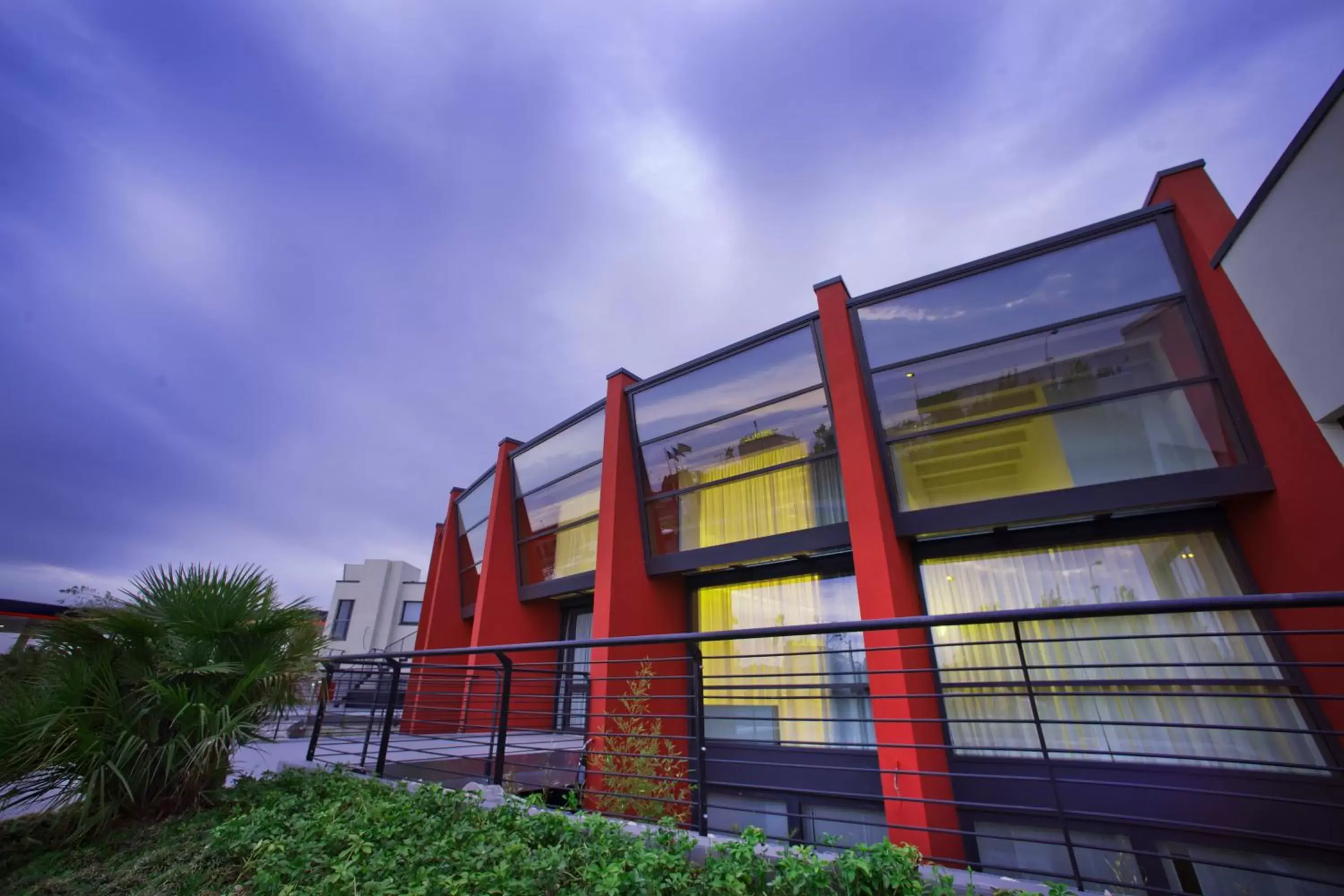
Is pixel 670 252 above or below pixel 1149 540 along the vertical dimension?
above

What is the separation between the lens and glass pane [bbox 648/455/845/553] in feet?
22.7

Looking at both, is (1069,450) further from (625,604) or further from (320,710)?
(320,710)

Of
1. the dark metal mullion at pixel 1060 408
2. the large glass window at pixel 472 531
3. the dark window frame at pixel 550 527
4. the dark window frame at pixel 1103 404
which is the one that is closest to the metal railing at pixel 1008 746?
Result: the dark window frame at pixel 1103 404

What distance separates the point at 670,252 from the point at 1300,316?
1232 cm

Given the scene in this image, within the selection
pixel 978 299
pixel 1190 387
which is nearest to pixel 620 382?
pixel 978 299

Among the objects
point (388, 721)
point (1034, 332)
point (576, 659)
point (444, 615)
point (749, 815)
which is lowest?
point (749, 815)

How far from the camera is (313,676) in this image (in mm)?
4312

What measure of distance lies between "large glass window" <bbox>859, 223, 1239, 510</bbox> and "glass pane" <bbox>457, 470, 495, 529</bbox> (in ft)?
28.4

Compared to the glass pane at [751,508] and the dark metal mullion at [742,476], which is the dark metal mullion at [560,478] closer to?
the dark metal mullion at [742,476]

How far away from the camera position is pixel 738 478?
779cm

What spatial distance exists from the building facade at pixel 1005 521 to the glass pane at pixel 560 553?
126 centimetres

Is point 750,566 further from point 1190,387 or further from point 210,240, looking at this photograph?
point 210,240

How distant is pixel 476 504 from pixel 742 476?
25.3 feet

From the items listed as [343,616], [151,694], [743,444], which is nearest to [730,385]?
[743,444]
